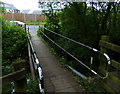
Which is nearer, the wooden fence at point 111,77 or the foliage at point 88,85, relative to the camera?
the wooden fence at point 111,77

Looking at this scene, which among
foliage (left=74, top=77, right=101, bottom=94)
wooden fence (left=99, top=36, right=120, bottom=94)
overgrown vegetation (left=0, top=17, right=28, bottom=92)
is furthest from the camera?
overgrown vegetation (left=0, top=17, right=28, bottom=92)

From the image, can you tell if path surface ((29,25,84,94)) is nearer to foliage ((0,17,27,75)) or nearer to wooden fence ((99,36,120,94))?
wooden fence ((99,36,120,94))

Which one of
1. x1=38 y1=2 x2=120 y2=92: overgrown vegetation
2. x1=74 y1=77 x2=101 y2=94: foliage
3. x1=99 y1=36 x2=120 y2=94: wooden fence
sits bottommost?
x1=74 y1=77 x2=101 y2=94: foliage

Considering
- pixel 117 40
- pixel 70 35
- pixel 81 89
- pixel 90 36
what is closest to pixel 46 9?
pixel 70 35

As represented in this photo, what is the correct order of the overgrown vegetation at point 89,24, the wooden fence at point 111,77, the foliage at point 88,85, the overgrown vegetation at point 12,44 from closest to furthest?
the wooden fence at point 111,77 → the foliage at point 88,85 → the overgrown vegetation at point 89,24 → the overgrown vegetation at point 12,44

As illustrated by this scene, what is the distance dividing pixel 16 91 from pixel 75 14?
3130mm

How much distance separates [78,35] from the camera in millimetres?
4520

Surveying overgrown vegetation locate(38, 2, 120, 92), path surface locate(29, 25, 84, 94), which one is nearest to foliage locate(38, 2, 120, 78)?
overgrown vegetation locate(38, 2, 120, 92)

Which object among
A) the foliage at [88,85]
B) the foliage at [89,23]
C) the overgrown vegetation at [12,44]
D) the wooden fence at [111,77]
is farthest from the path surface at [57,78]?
the overgrown vegetation at [12,44]

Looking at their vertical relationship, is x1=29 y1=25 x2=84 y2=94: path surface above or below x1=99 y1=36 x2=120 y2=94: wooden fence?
below

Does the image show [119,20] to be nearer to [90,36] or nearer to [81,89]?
[90,36]

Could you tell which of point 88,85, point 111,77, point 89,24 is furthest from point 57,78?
point 89,24

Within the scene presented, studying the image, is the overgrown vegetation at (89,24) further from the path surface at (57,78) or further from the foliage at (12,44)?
the foliage at (12,44)

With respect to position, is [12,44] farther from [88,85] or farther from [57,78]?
[88,85]
